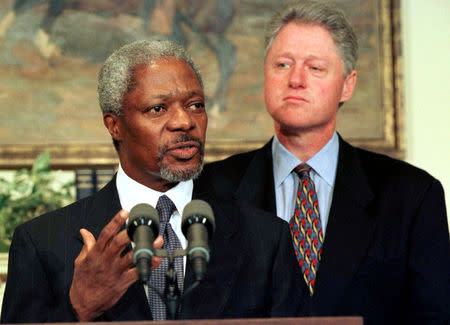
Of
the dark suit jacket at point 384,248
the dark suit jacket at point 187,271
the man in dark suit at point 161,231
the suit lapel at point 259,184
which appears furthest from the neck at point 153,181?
the suit lapel at point 259,184

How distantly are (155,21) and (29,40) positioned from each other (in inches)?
29.4

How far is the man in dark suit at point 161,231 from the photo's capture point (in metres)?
2.14

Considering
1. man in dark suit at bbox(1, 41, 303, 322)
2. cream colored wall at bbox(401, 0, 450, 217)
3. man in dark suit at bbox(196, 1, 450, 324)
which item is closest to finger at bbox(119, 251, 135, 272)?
man in dark suit at bbox(1, 41, 303, 322)

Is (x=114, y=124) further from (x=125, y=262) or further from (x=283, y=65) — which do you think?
(x=283, y=65)

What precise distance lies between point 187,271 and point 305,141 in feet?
2.94

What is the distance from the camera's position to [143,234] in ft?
5.36

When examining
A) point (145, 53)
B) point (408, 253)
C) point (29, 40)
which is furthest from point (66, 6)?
point (408, 253)

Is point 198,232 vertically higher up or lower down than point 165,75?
lower down

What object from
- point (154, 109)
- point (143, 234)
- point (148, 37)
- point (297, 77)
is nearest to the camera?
point (143, 234)

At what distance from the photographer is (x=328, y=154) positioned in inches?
112

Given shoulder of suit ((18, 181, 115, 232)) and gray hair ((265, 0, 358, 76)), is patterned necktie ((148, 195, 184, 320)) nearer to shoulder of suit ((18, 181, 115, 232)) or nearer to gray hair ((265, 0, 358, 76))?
shoulder of suit ((18, 181, 115, 232))

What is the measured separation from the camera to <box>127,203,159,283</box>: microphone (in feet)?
5.23

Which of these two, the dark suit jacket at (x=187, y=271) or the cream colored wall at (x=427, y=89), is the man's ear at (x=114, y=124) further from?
the cream colored wall at (x=427, y=89)

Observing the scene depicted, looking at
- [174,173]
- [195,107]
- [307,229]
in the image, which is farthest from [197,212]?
[307,229]
